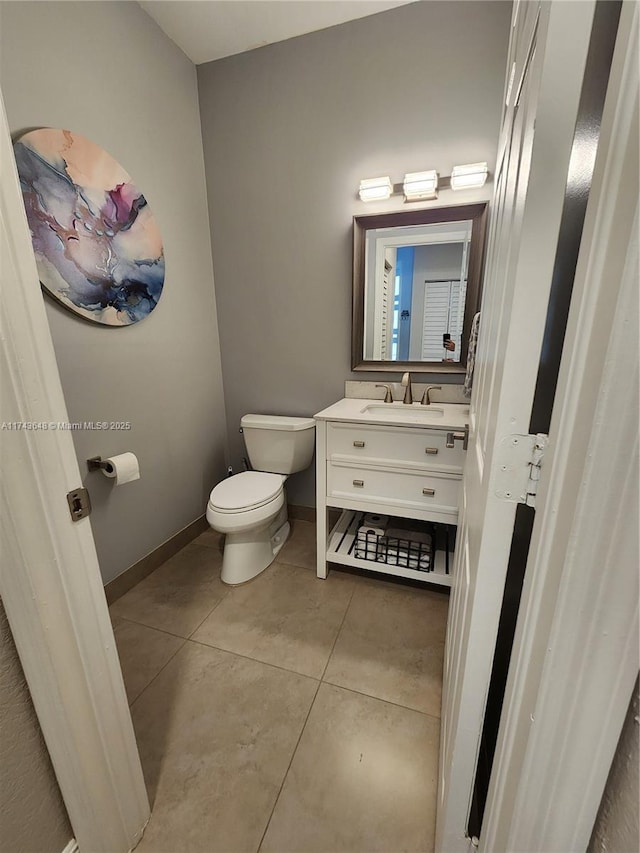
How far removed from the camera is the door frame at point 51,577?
536mm

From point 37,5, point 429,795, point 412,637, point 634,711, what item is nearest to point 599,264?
point 634,711

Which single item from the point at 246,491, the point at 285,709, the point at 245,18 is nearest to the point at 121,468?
the point at 246,491

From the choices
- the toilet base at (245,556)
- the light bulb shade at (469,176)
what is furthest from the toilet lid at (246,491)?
the light bulb shade at (469,176)

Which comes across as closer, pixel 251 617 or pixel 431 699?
pixel 431 699

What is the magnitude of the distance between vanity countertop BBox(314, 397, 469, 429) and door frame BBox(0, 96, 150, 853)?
1.10 m

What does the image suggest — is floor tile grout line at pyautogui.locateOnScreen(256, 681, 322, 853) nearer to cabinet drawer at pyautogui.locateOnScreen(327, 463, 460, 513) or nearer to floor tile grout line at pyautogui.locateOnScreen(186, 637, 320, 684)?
floor tile grout line at pyautogui.locateOnScreen(186, 637, 320, 684)

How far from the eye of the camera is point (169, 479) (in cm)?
195

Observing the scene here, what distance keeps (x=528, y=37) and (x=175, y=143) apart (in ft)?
6.17

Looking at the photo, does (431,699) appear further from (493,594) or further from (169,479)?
(169,479)

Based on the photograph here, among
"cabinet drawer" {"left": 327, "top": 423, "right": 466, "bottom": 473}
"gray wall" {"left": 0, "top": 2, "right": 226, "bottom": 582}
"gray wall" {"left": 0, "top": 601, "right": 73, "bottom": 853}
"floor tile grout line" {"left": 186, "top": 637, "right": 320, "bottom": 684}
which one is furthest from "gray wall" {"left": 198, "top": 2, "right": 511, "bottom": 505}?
"gray wall" {"left": 0, "top": 601, "right": 73, "bottom": 853}

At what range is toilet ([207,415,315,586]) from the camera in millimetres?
1646

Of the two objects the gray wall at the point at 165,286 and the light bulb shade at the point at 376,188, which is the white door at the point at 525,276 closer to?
the light bulb shade at the point at 376,188

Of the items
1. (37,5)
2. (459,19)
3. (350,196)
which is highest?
(459,19)

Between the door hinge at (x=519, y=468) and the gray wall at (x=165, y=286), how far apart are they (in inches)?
62.2
